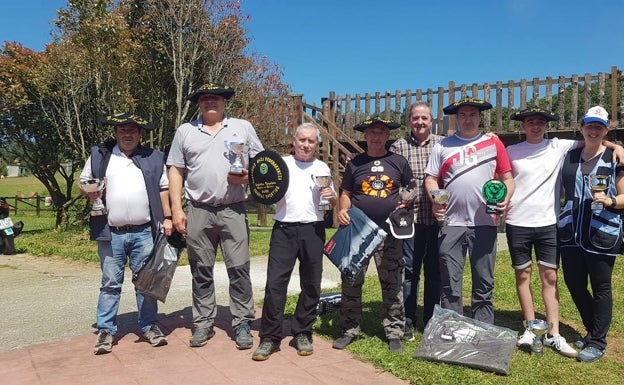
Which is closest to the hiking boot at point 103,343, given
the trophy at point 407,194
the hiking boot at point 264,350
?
the hiking boot at point 264,350

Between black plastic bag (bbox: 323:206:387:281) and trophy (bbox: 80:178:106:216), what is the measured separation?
75.6 inches

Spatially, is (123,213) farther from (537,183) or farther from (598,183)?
(598,183)

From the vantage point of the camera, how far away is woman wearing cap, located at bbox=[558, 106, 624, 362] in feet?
13.8

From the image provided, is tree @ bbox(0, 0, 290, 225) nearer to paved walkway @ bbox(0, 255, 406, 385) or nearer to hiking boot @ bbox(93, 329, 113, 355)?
paved walkway @ bbox(0, 255, 406, 385)

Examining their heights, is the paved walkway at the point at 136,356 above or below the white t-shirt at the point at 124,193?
below

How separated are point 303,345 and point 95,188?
2.16 meters

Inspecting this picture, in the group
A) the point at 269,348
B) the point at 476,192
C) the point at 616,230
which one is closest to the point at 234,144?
the point at 269,348

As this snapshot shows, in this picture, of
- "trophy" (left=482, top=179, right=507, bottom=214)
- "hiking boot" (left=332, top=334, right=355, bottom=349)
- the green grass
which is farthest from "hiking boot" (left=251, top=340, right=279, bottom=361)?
"trophy" (left=482, top=179, right=507, bottom=214)

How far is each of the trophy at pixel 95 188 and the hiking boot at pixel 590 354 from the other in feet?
13.4

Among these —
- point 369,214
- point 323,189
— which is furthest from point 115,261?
point 369,214

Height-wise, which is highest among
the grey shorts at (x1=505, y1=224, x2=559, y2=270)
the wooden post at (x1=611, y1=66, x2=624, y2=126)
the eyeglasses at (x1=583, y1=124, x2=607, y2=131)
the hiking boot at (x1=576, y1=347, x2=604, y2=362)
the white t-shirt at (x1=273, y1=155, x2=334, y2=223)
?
the wooden post at (x1=611, y1=66, x2=624, y2=126)

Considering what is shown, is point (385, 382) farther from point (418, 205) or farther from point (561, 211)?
point (561, 211)

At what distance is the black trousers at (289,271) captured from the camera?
4.38 meters

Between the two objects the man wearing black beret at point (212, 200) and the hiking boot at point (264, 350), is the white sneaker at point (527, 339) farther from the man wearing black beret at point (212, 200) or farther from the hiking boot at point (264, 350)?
the man wearing black beret at point (212, 200)
